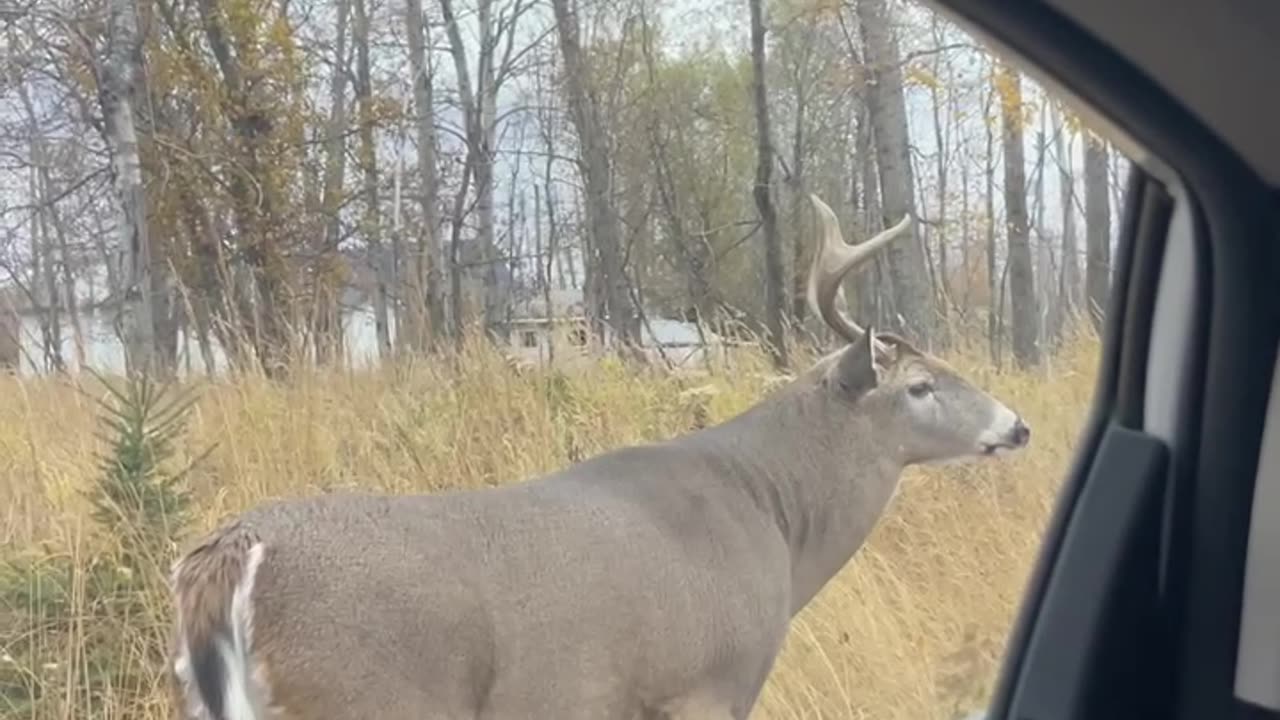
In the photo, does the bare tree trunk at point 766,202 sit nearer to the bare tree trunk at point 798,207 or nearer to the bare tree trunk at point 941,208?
the bare tree trunk at point 798,207

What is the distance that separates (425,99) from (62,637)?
11.9 ft

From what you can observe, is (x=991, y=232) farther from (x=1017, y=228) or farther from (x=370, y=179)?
(x=370, y=179)

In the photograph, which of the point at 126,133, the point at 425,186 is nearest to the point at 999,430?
the point at 425,186

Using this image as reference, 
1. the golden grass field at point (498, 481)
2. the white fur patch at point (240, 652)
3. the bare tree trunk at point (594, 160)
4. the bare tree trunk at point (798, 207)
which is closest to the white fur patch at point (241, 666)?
the white fur patch at point (240, 652)

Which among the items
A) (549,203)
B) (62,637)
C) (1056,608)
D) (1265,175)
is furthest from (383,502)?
(549,203)

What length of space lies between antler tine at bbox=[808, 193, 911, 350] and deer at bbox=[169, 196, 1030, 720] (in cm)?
34

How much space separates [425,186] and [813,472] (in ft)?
11.1

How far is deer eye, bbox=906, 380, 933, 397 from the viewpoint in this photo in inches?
139

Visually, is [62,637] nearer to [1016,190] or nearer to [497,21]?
[1016,190]

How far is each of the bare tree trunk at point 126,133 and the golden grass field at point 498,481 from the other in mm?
994

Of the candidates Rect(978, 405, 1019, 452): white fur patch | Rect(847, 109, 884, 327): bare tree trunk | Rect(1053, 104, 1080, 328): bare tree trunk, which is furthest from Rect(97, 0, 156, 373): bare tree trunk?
Rect(978, 405, 1019, 452): white fur patch

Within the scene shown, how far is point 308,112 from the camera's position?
269 inches

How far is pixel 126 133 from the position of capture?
590cm

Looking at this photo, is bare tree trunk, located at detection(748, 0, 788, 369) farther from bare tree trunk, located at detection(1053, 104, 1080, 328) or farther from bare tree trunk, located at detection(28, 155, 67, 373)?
bare tree trunk, located at detection(28, 155, 67, 373)
